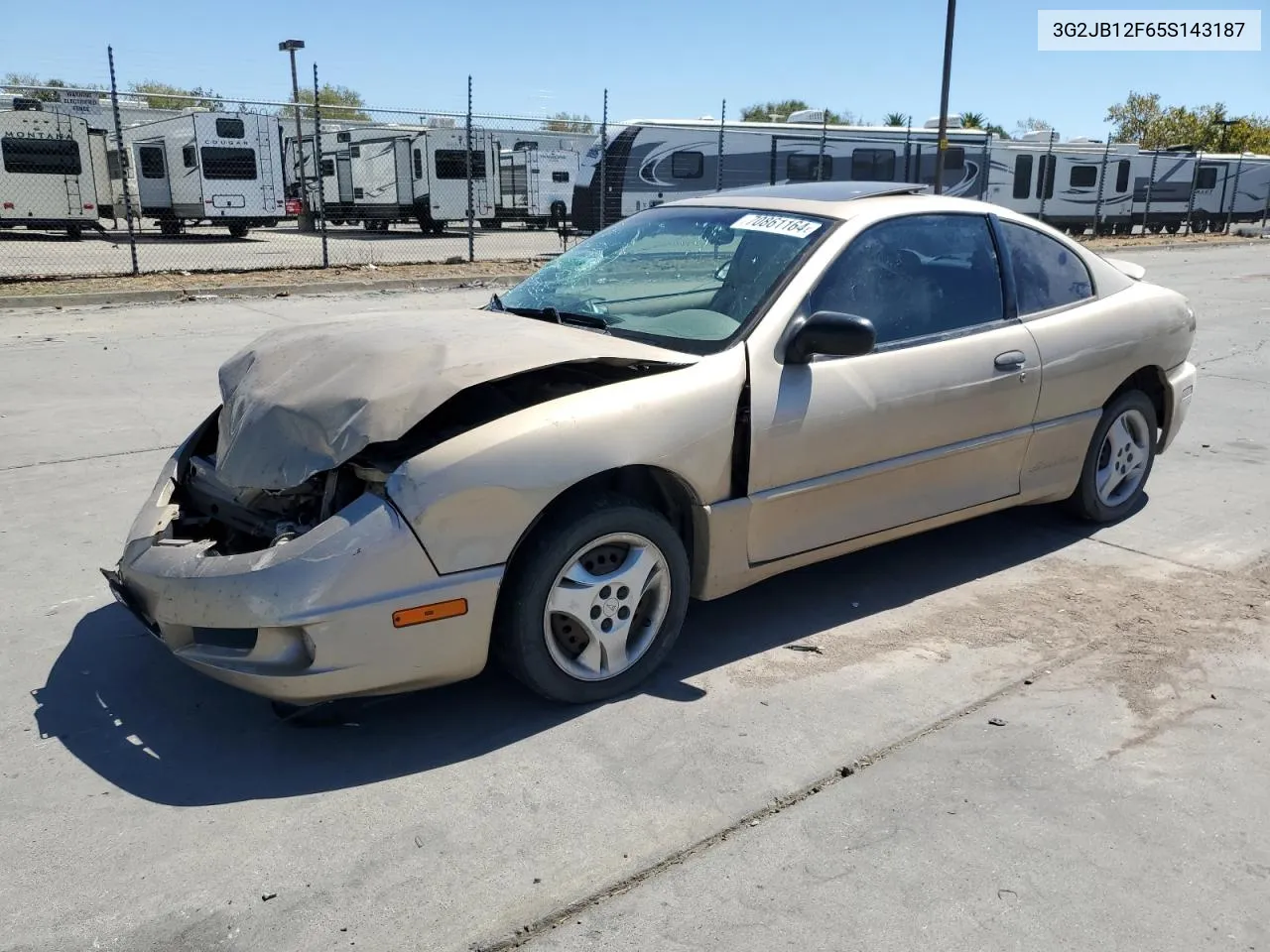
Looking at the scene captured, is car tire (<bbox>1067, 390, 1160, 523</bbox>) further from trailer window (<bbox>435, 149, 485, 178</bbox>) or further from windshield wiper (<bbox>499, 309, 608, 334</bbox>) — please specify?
trailer window (<bbox>435, 149, 485, 178</bbox>)

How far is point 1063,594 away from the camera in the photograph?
4398 millimetres

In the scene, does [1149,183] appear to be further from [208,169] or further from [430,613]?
[430,613]

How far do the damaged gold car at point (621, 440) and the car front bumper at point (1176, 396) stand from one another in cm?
45

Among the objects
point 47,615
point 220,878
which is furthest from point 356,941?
point 47,615

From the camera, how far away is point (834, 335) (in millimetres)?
3570

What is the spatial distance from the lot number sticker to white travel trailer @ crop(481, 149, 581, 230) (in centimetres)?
2703

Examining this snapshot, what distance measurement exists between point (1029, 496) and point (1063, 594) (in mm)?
485

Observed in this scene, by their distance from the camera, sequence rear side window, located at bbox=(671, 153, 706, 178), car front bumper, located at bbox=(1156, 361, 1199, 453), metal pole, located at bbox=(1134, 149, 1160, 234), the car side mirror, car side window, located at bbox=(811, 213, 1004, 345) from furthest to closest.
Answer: metal pole, located at bbox=(1134, 149, 1160, 234) < rear side window, located at bbox=(671, 153, 706, 178) < car front bumper, located at bbox=(1156, 361, 1199, 453) < car side window, located at bbox=(811, 213, 1004, 345) < the car side mirror

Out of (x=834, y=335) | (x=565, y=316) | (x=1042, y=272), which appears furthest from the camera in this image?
(x=1042, y=272)

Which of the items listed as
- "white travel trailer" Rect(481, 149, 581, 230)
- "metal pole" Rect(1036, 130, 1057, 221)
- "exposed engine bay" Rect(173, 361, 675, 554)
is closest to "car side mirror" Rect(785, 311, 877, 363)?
"exposed engine bay" Rect(173, 361, 675, 554)

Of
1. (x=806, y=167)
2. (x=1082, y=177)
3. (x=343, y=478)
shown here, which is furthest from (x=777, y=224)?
(x=1082, y=177)

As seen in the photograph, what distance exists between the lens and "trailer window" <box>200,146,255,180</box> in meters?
24.5

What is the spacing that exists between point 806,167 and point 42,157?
681 inches

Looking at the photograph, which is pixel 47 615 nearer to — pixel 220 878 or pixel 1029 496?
pixel 220 878
